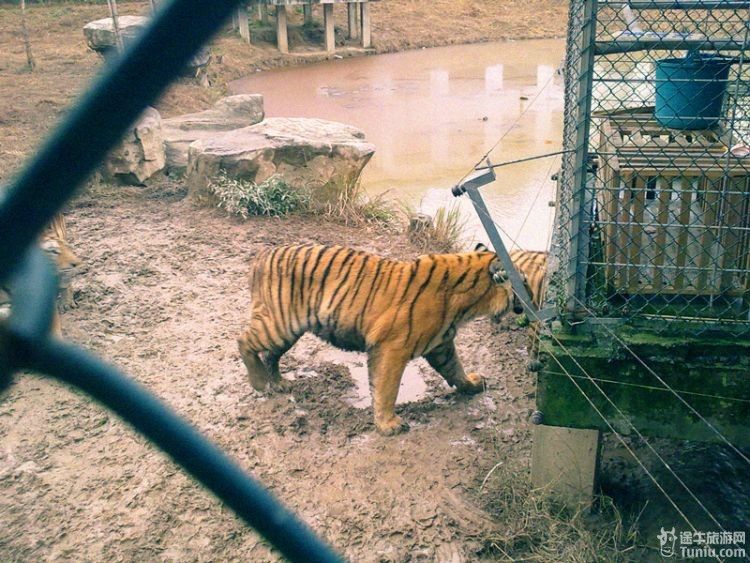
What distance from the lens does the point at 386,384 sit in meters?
3.71

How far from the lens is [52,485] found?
332 centimetres

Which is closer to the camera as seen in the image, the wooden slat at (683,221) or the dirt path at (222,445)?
the wooden slat at (683,221)

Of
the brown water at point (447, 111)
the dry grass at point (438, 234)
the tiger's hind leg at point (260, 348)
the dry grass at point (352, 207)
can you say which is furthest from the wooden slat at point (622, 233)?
the dry grass at point (352, 207)

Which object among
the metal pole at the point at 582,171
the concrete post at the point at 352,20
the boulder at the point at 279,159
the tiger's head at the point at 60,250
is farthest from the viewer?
the concrete post at the point at 352,20

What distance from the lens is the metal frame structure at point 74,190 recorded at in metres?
0.46

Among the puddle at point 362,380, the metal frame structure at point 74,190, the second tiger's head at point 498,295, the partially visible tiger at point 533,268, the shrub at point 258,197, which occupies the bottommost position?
the puddle at point 362,380

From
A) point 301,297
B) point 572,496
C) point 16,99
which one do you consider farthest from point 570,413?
point 16,99

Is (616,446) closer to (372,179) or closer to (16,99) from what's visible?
(372,179)

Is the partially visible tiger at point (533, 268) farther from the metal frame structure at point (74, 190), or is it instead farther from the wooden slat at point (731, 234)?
the metal frame structure at point (74, 190)

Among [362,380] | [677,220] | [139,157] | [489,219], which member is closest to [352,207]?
[139,157]

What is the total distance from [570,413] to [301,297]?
4.82ft

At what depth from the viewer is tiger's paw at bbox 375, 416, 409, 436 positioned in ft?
12.3

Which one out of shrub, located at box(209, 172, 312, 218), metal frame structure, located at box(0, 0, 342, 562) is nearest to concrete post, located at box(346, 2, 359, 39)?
shrub, located at box(209, 172, 312, 218)

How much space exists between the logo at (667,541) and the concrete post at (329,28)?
13501mm
